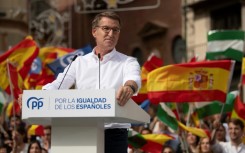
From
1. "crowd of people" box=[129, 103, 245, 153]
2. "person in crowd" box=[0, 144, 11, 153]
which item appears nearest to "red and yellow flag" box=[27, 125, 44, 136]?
"person in crowd" box=[0, 144, 11, 153]

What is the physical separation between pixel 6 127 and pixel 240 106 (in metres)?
4.57

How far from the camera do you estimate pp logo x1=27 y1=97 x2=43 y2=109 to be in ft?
14.1

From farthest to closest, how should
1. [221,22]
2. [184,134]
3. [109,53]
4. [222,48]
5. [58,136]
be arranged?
1. [221,22]
2. [222,48]
3. [184,134]
4. [109,53]
5. [58,136]

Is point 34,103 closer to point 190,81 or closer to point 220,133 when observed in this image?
point 220,133

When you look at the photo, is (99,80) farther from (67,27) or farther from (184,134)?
(67,27)

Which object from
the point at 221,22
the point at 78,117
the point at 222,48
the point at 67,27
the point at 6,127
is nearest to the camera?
the point at 78,117

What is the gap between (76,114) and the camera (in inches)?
166

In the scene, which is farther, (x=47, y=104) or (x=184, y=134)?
(x=184, y=134)

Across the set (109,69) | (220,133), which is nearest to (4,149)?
(220,133)

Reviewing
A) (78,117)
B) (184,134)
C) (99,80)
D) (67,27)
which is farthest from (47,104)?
(67,27)

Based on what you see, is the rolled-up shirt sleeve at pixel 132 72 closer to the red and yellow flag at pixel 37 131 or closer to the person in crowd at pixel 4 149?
the person in crowd at pixel 4 149

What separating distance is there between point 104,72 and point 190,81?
635 cm

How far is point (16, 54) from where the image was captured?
1348cm

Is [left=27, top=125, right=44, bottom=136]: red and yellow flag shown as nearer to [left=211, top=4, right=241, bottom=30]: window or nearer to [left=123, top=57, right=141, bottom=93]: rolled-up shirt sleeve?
[left=123, top=57, right=141, bottom=93]: rolled-up shirt sleeve
